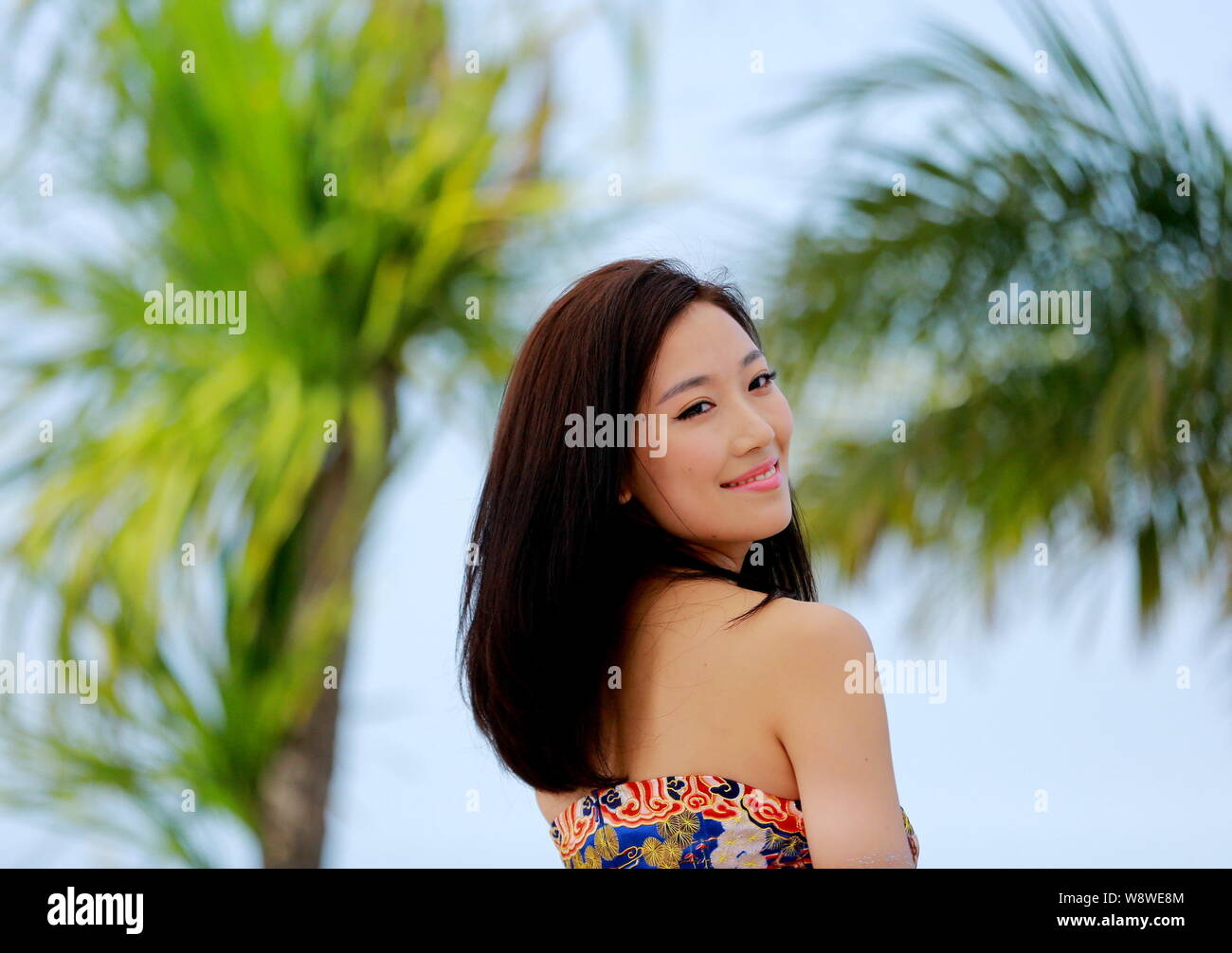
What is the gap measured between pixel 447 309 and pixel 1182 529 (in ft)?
8.47

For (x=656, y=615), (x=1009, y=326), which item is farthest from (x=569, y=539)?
(x=1009, y=326)

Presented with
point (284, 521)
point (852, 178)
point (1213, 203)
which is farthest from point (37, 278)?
point (1213, 203)

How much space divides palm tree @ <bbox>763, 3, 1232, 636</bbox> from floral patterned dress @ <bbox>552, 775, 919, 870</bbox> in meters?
2.77

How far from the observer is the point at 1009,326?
156 inches

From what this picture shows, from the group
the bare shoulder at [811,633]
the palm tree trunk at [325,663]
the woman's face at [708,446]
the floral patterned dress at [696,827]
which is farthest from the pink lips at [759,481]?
the palm tree trunk at [325,663]

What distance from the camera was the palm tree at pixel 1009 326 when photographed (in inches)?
150

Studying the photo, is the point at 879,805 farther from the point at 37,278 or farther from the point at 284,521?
the point at 37,278

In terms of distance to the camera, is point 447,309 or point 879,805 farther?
point 447,309

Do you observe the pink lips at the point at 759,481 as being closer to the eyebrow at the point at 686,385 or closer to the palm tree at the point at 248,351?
the eyebrow at the point at 686,385

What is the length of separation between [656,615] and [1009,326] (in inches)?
119

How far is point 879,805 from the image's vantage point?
108 cm

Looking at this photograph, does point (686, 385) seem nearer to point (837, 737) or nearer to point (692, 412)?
point (692, 412)

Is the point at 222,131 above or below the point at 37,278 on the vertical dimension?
above
